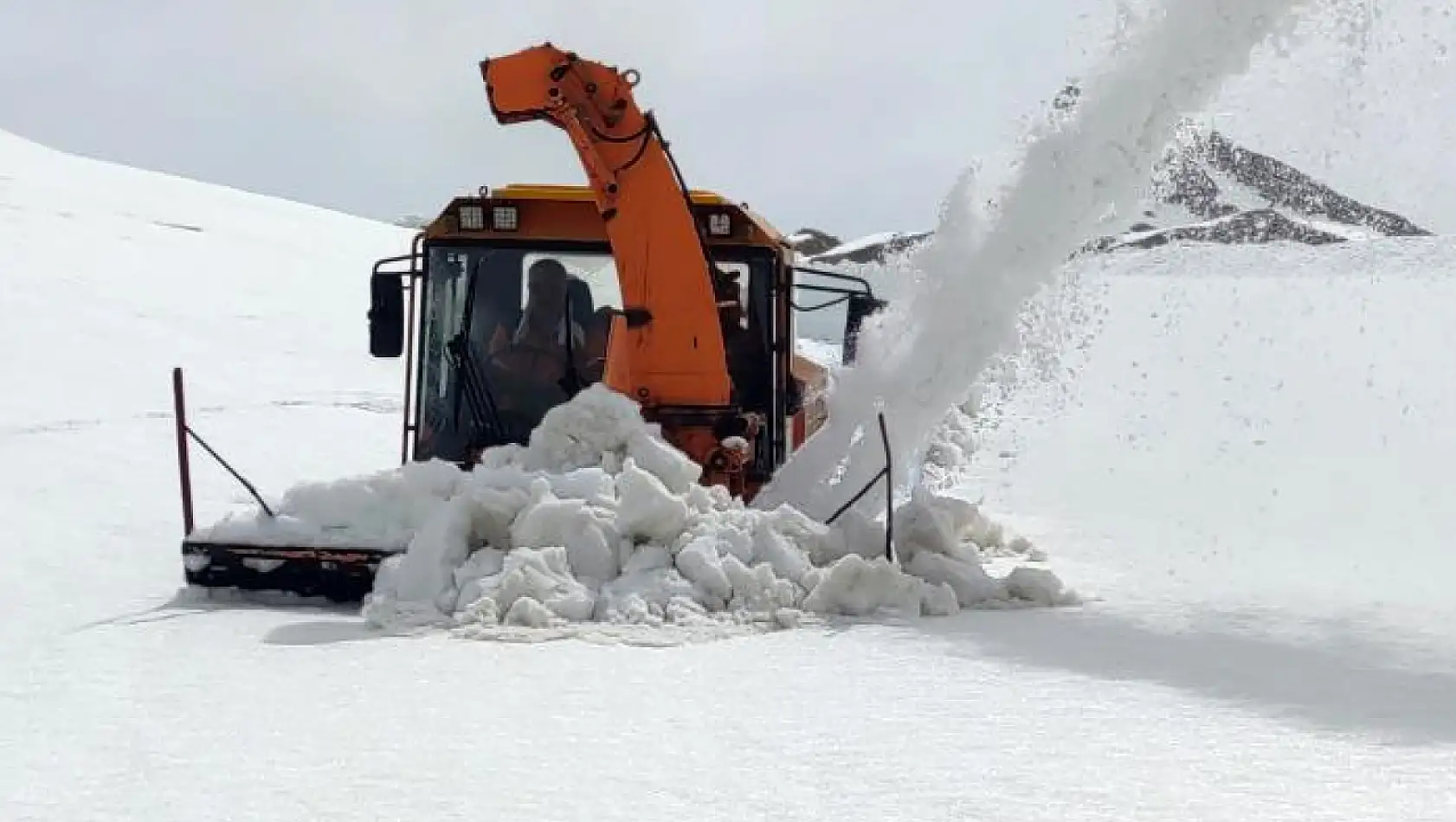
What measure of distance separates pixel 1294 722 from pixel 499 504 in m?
3.11

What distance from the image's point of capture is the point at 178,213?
113 feet

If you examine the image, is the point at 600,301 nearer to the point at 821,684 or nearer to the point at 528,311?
the point at 528,311

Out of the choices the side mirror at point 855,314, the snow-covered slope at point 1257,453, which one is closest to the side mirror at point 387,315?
the side mirror at point 855,314

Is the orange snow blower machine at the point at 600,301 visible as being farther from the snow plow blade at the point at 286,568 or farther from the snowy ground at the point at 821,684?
the snowy ground at the point at 821,684

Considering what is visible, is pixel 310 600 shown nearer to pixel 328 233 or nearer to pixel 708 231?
pixel 708 231

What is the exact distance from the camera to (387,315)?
776cm

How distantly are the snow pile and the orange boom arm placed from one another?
1.56ft

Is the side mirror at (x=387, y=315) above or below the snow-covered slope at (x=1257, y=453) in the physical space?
above

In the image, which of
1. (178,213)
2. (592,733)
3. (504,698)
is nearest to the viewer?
(592,733)

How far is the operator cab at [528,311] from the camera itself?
25.6 feet

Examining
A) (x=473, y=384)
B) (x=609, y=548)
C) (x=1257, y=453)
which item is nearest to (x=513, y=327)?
(x=473, y=384)

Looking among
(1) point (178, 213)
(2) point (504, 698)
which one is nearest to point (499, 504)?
(2) point (504, 698)

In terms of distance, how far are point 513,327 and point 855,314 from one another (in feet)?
5.57

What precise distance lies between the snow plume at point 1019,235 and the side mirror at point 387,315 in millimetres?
1903
